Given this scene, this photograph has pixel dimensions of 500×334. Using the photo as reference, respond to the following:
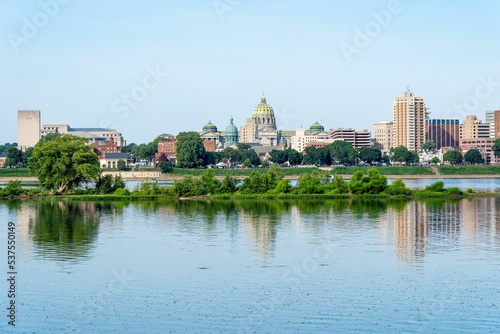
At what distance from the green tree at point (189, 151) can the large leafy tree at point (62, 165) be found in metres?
74.2

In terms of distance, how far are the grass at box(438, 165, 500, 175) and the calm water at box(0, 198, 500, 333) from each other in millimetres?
92022

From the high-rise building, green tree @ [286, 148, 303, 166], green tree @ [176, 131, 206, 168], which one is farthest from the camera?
the high-rise building

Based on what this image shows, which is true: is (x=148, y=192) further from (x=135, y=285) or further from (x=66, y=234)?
(x=135, y=285)

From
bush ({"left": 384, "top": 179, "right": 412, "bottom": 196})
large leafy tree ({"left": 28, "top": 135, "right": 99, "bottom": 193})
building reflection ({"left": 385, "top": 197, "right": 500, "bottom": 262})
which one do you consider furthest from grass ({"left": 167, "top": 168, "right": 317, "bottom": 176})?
building reflection ({"left": 385, "top": 197, "right": 500, "bottom": 262})

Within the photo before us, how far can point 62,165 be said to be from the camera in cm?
7662

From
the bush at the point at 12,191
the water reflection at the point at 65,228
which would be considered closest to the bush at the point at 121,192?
the water reflection at the point at 65,228

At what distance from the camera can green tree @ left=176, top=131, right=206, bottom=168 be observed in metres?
154

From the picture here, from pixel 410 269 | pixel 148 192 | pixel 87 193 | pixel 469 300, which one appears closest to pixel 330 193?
pixel 148 192

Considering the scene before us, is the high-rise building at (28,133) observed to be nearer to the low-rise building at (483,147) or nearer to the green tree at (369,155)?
the green tree at (369,155)

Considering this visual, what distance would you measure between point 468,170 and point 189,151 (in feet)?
135

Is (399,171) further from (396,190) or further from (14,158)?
(396,190)

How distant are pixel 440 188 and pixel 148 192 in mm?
22041

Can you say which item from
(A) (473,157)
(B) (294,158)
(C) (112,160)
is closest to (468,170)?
(A) (473,157)

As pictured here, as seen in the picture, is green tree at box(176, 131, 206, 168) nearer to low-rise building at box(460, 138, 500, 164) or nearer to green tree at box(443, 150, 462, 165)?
green tree at box(443, 150, 462, 165)
